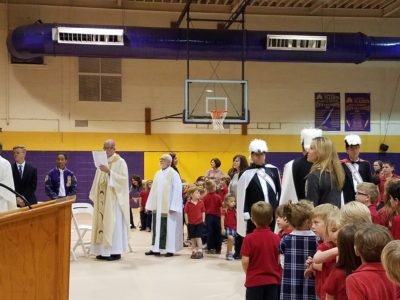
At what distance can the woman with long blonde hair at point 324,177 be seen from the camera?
388cm

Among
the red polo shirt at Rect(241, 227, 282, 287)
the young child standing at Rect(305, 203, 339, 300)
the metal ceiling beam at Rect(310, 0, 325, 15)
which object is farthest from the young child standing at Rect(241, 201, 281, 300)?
the metal ceiling beam at Rect(310, 0, 325, 15)

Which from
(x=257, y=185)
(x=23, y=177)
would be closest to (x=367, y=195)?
(x=257, y=185)

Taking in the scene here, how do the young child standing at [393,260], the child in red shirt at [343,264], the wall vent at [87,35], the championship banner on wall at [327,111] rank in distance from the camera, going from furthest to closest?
the championship banner on wall at [327,111] → the wall vent at [87,35] → the child in red shirt at [343,264] → the young child standing at [393,260]

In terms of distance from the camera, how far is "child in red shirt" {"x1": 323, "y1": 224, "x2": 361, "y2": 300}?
2433mm

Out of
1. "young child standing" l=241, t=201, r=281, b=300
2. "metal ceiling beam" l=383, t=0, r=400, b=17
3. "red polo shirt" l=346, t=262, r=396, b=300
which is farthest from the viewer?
"metal ceiling beam" l=383, t=0, r=400, b=17

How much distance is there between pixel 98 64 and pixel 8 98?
2.71m

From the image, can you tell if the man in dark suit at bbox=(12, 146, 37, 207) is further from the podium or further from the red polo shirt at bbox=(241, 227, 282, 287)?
the podium

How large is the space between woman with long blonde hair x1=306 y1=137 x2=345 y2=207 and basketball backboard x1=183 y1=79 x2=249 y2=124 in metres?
8.03

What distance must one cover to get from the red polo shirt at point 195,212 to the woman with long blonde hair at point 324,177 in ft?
13.5

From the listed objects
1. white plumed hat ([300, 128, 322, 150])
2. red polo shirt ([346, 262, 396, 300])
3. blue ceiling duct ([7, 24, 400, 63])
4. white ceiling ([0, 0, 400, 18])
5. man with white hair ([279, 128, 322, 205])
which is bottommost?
red polo shirt ([346, 262, 396, 300])

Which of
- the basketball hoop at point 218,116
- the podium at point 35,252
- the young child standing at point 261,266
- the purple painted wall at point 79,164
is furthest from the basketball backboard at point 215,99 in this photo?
the podium at point 35,252

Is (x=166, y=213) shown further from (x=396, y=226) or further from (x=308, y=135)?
(x=396, y=226)

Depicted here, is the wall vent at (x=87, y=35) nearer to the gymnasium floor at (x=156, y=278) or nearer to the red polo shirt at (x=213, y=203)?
the red polo shirt at (x=213, y=203)

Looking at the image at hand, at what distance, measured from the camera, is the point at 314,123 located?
15.9 m
